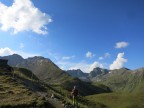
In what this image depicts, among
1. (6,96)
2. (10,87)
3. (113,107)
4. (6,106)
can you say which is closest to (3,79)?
(10,87)

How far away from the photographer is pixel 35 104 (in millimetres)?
47594

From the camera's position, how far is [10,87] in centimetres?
7244

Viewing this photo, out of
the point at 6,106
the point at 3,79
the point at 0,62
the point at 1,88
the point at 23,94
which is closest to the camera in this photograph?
the point at 6,106

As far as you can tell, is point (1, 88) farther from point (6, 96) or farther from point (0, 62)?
point (0, 62)

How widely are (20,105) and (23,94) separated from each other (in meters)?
12.6

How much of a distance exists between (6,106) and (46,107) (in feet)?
20.3

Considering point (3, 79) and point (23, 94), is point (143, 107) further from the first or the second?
point (23, 94)

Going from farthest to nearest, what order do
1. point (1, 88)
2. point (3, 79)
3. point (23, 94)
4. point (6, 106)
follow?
point (3, 79) → point (1, 88) → point (23, 94) → point (6, 106)

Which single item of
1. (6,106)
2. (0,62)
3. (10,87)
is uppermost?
(0,62)

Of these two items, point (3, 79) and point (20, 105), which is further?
point (3, 79)

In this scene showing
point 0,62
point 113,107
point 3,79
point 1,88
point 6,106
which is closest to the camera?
point 6,106

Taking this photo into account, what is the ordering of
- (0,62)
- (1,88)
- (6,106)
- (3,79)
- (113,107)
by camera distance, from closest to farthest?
1. (6,106)
2. (1,88)
3. (3,79)
4. (0,62)
5. (113,107)

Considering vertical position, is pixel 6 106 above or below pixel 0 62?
below

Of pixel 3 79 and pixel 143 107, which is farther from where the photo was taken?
pixel 143 107
